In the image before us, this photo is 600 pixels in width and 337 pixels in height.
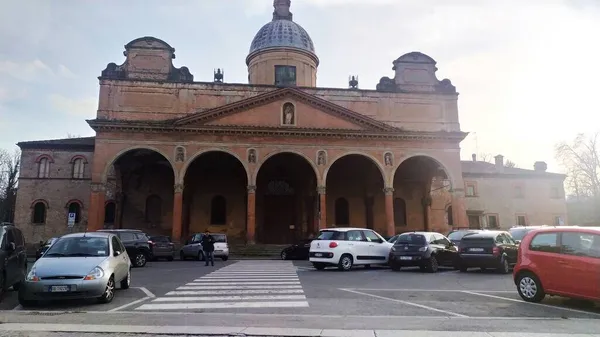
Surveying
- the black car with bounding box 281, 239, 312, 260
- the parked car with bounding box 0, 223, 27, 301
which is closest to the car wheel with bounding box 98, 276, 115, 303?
the parked car with bounding box 0, 223, 27, 301

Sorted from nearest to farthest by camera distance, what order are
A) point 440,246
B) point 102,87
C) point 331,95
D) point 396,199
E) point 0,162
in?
point 440,246 < point 102,87 < point 331,95 < point 396,199 < point 0,162

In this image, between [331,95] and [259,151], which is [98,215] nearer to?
Result: [259,151]

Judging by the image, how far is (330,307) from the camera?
8.16 meters

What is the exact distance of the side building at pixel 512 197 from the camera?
136 ft

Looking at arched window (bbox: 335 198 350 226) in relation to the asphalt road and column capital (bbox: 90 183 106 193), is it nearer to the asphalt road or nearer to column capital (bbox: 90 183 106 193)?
column capital (bbox: 90 183 106 193)

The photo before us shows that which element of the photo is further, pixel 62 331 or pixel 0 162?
pixel 0 162

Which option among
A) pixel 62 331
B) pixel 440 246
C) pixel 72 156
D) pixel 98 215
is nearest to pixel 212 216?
pixel 98 215

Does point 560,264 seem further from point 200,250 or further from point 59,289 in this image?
point 200,250

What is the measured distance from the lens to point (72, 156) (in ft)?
116

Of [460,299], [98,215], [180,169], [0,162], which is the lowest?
[460,299]

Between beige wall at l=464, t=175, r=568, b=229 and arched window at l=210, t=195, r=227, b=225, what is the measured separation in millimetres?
23079

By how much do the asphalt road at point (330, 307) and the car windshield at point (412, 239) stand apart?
3.60 metres

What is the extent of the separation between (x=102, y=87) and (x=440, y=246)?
85.7 ft

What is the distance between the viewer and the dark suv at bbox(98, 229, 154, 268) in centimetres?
1878
